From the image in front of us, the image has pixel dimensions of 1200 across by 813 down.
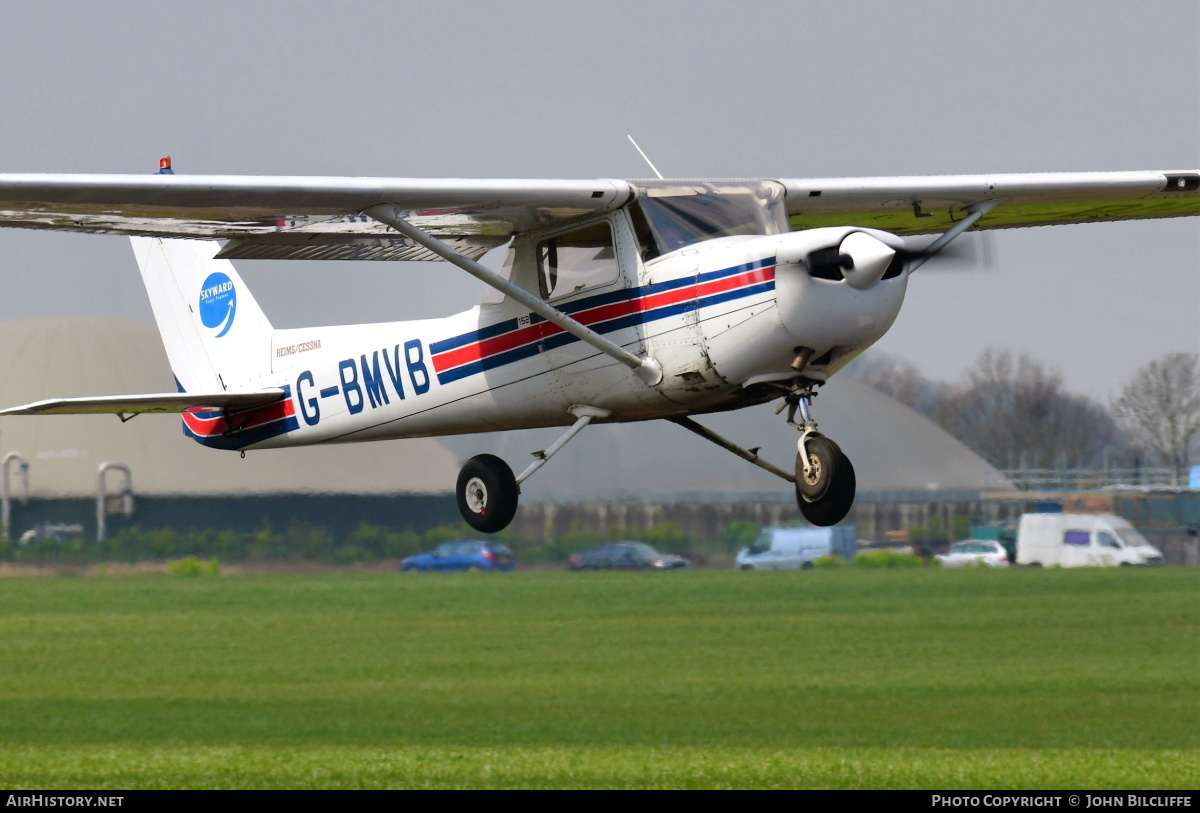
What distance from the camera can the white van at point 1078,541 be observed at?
136625 mm

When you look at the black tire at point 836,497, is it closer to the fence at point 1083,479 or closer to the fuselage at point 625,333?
the fuselage at point 625,333

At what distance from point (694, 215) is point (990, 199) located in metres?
3.01

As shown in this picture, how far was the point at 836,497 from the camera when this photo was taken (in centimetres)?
1099

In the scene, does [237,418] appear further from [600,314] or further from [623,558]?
[623,558]

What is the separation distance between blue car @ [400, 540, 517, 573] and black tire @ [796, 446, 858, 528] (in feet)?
393

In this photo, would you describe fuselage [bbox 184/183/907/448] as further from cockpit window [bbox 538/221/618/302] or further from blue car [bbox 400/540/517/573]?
blue car [bbox 400/540/517/573]

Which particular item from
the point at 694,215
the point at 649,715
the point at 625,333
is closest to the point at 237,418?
the point at 625,333

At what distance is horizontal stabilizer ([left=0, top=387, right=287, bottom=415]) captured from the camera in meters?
13.0

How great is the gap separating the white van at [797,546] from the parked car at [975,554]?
340 inches

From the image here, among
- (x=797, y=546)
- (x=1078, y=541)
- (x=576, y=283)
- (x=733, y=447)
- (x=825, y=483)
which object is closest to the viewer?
(x=825, y=483)

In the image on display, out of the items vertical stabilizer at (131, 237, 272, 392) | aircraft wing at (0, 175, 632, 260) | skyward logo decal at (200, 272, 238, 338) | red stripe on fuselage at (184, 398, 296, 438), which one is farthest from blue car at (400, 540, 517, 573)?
aircraft wing at (0, 175, 632, 260)

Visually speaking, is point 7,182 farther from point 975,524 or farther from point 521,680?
point 521,680

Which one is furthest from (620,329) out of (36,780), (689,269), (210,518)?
(36,780)

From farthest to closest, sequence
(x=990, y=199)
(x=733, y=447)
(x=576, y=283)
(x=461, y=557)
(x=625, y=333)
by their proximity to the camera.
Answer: (x=461, y=557) < (x=990, y=199) < (x=733, y=447) < (x=576, y=283) < (x=625, y=333)
